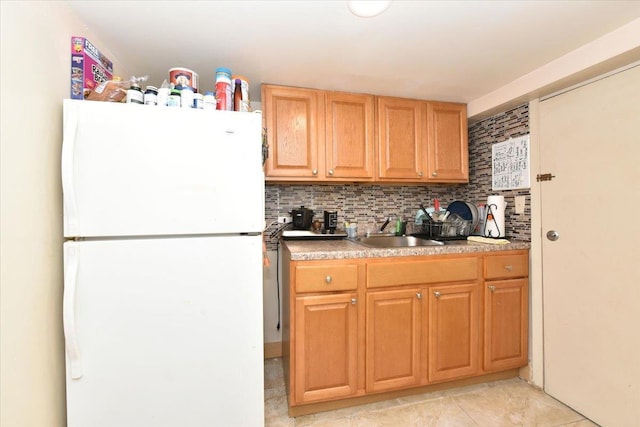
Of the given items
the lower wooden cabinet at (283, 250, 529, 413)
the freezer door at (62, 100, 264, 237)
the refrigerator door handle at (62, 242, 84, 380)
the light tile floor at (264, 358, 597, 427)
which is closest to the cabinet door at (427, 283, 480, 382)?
the lower wooden cabinet at (283, 250, 529, 413)

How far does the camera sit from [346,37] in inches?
50.9

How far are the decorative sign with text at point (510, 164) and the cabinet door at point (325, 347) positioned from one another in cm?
137

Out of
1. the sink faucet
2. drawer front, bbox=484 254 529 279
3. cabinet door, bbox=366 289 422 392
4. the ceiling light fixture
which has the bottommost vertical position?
cabinet door, bbox=366 289 422 392

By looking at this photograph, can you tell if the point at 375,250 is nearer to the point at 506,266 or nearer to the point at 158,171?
the point at 506,266

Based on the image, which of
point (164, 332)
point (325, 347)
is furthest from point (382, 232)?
point (164, 332)

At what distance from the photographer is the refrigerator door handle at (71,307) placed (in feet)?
3.10

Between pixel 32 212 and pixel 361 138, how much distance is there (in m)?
1.69

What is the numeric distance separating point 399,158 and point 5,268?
6.56 feet

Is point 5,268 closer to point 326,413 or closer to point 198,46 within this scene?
point 198,46

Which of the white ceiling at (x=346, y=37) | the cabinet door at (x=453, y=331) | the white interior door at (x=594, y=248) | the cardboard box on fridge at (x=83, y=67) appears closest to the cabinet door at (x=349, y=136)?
the white ceiling at (x=346, y=37)

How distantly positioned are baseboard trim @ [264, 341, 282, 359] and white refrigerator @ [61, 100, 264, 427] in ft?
3.21

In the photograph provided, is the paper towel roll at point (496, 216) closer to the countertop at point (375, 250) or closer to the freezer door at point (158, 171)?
the countertop at point (375, 250)

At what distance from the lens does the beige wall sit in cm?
82

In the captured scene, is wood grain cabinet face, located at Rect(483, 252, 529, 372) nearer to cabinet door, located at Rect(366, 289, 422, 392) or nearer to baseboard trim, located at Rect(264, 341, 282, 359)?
cabinet door, located at Rect(366, 289, 422, 392)
